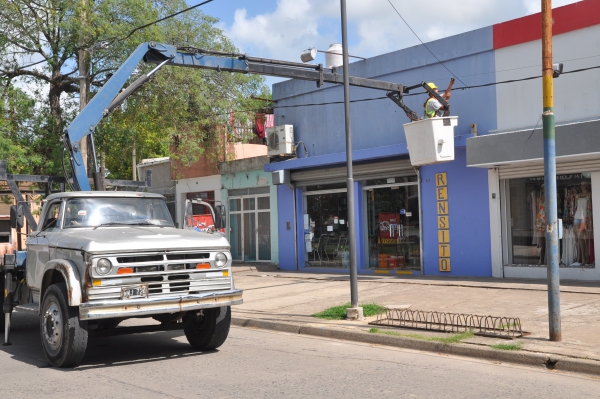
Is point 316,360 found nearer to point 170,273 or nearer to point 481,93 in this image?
point 170,273

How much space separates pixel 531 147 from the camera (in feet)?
48.9

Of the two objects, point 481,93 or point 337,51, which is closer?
point 481,93

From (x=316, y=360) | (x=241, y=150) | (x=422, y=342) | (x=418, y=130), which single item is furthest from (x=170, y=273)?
(x=241, y=150)

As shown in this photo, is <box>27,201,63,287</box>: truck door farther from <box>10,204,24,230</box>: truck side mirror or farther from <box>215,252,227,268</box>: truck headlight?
<box>215,252,227,268</box>: truck headlight

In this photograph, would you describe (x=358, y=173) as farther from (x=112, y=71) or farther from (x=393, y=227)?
(x=112, y=71)

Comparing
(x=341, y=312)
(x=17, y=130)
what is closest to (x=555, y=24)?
(x=341, y=312)

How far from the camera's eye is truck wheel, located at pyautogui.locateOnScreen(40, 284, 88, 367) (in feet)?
25.9

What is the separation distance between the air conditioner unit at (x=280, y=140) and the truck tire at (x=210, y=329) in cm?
1250

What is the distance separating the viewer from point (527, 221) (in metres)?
16.4

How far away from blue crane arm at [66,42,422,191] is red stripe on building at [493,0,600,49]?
3.32 m

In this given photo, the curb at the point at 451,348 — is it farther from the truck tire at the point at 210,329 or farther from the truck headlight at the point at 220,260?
the truck headlight at the point at 220,260

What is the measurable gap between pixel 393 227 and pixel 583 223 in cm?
544

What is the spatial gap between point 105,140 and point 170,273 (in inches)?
586

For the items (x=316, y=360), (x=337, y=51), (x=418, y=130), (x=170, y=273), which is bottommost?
(x=316, y=360)
